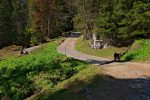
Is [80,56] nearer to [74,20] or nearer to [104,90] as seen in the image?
[74,20]

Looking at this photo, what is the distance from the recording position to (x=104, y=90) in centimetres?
1673

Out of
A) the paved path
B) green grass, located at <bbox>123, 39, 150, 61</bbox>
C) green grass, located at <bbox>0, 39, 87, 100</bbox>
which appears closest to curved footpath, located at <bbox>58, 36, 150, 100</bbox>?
green grass, located at <bbox>0, 39, 87, 100</bbox>

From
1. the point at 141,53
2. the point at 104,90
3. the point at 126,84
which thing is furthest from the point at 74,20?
the point at 104,90

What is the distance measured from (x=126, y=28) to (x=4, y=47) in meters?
51.6

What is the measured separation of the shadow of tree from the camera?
630 inches

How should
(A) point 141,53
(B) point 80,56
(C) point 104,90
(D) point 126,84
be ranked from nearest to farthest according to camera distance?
(C) point 104,90, (D) point 126,84, (A) point 141,53, (B) point 80,56

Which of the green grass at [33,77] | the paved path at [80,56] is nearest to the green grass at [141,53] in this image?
the paved path at [80,56]

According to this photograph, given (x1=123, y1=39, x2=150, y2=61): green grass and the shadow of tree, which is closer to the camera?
the shadow of tree

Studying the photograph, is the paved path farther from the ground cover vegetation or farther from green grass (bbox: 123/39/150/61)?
green grass (bbox: 123/39/150/61)

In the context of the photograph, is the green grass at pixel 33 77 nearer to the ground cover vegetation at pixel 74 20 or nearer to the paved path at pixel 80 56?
the paved path at pixel 80 56

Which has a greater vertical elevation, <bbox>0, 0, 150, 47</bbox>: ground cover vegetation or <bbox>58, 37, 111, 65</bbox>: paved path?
<bbox>0, 0, 150, 47</bbox>: ground cover vegetation

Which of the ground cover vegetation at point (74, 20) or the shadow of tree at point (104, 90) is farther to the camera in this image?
the ground cover vegetation at point (74, 20)

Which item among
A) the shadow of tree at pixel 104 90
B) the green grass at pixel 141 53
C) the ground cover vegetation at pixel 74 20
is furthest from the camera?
the ground cover vegetation at pixel 74 20

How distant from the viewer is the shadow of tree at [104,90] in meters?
16.0
